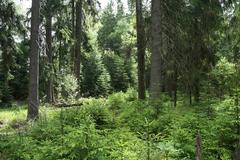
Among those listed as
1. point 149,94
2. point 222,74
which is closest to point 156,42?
point 149,94

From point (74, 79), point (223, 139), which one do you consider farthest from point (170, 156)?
point (74, 79)

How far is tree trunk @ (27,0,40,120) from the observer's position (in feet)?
50.7

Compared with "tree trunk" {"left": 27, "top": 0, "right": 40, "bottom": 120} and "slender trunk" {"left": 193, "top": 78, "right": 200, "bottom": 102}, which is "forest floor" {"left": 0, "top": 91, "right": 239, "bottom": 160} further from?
"tree trunk" {"left": 27, "top": 0, "right": 40, "bottom": 120}

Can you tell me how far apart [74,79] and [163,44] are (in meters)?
11.6

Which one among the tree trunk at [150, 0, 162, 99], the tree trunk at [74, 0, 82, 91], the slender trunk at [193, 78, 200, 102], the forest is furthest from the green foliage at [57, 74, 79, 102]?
the slender trunk at [193, 78, 200, 102]

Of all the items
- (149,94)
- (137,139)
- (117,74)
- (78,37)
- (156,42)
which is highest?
(78,37)

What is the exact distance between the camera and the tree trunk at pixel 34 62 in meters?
15.5

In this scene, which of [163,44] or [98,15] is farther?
[98,15]

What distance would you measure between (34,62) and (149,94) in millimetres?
4999

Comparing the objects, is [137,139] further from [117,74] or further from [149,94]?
[117,74]

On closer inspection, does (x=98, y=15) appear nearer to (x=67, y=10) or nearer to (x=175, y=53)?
(x=67, y=10)

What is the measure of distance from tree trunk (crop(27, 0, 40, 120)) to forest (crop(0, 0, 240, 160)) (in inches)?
1.6

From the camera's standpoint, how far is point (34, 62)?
1568 cm

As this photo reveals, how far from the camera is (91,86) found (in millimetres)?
44594
